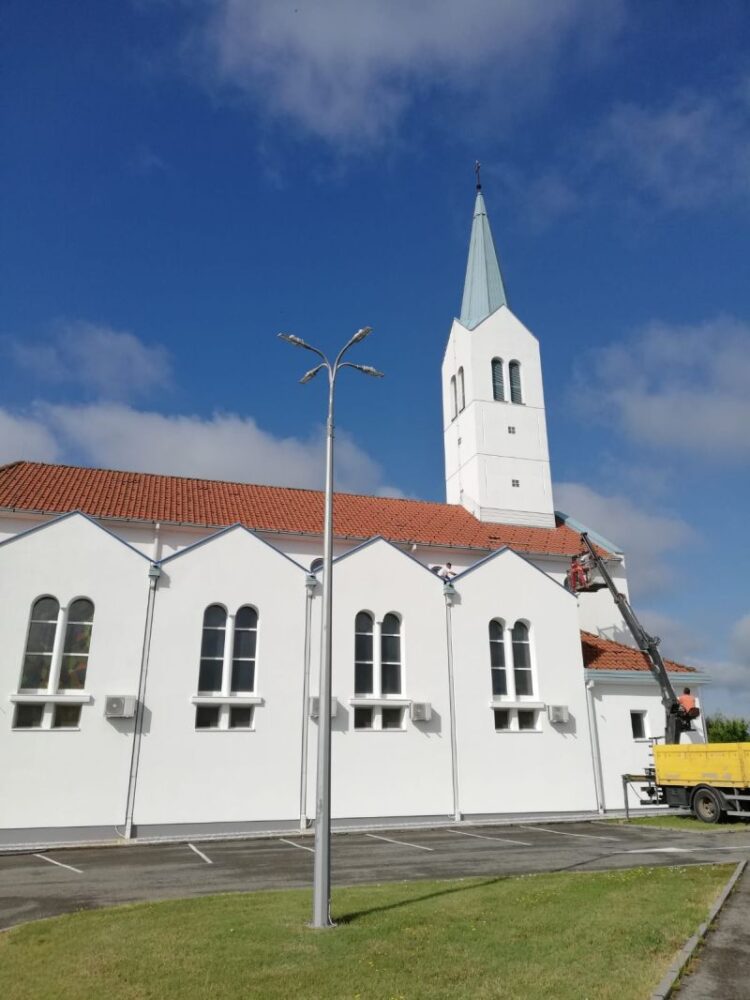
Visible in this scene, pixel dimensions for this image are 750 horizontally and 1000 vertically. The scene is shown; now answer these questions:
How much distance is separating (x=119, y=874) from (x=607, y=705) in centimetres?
1841

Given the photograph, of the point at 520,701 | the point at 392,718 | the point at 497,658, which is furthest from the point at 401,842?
the point at 497,658

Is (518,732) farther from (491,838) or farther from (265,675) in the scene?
(265,675)

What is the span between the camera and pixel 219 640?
73.6ft

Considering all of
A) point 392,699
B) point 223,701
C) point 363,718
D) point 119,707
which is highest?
point 392,699

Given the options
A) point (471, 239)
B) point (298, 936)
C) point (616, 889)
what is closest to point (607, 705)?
point (616, 889)

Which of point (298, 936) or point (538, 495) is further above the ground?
point (538, 495)

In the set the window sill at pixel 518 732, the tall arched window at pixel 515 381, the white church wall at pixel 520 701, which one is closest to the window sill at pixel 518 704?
the white church wall at pixel 520 701

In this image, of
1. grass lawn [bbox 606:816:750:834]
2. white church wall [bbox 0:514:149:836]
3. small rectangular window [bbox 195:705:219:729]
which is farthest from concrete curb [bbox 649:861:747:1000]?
white church wall [bbox 0:514:149:836]

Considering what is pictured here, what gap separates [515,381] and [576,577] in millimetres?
12946

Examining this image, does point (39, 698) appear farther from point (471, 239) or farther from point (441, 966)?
point (471, 239)

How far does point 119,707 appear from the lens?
2020 centimetres

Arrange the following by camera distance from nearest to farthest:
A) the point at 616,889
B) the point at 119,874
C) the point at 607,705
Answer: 1. the point at 616,889
2. the point at 119,874
3. the point at 607,705

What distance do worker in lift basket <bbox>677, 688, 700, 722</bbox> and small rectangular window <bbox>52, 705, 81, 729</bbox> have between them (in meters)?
20.5

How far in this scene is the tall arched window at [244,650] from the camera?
22.2 metres
